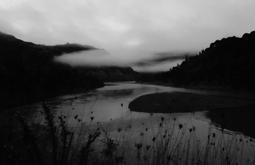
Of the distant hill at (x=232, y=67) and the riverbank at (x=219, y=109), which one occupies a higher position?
the distant hill at (x=232, y=67)

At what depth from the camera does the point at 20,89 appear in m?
79.7

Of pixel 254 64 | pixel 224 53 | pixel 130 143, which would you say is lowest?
pixel 130 143

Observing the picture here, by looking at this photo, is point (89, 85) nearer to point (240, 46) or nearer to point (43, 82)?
point (43, 82)

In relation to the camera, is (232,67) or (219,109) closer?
(219,109)

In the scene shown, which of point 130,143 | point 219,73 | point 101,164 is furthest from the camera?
point 219,73

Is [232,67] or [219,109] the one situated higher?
[232,67]

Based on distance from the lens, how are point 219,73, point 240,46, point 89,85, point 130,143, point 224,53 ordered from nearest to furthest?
point 130,143 → point 219,73 → point 240,46 → point 224,53 → point 89,85

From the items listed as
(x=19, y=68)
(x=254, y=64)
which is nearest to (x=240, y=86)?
(x=254, y=64)

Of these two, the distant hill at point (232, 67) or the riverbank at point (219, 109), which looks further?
Answer: the distant hill at point (232, 67)

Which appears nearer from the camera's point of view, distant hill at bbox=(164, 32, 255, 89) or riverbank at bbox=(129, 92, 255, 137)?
riverbank at bbox=(129, 92, 255, 137)

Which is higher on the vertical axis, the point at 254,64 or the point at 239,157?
the point at 254,64

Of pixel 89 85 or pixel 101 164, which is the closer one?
pixel 101 164

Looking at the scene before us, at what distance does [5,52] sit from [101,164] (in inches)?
7244

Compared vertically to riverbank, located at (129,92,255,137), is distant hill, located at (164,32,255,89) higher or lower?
higher
